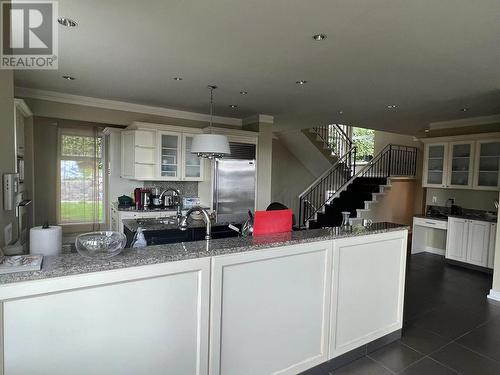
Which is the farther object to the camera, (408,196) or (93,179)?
(408,196)

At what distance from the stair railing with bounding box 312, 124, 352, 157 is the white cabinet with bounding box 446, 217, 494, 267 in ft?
13.5

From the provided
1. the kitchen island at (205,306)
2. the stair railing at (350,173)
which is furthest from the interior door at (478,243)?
the kitchen island at (205,306)

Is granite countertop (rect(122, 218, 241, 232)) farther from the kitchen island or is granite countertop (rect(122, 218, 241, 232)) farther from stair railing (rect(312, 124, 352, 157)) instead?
stair railing (rect(312, 124, 352, 157))

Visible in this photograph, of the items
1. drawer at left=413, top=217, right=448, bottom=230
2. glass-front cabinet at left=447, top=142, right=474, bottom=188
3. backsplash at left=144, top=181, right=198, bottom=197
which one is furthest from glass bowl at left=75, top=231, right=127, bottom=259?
glass-front cabinet at left=447, top=142, right=474, bottom=188

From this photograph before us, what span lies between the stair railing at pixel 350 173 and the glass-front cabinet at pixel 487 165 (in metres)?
2.66

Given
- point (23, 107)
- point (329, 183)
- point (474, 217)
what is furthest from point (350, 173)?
point (23, 107)

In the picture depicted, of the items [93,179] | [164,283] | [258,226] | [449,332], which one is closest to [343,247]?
[258,226]

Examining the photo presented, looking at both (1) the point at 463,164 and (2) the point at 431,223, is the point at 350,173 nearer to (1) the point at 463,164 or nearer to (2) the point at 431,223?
(2) the point at 431,223

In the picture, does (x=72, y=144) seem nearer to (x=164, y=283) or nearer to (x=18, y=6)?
(x=18, y=6)

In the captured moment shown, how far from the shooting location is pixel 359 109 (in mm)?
5152

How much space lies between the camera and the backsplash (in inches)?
228

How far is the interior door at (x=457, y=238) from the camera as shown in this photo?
525 centimetres

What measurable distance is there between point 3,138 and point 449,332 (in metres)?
3.99

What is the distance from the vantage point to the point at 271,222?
2314 mm
